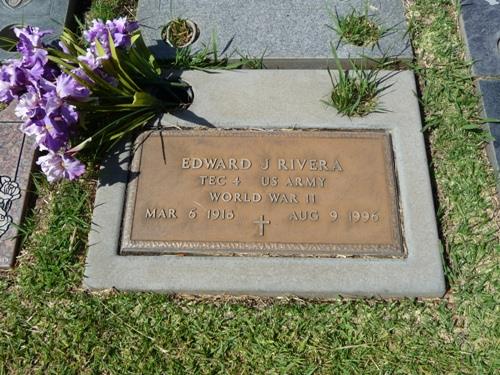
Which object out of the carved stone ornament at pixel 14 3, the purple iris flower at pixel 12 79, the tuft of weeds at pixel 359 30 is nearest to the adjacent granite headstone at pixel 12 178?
the purple iris flower at pixel 12 79

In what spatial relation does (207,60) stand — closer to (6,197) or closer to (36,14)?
(36,14)

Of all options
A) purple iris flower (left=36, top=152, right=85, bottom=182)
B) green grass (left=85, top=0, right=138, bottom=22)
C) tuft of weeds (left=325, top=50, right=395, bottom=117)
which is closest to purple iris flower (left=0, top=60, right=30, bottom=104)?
purple iris flower (left=36, top=152, right=85, bottom=182)

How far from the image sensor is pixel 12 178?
2445 mm

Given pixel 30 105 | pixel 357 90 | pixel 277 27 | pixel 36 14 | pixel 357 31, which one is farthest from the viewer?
pixel 36 14

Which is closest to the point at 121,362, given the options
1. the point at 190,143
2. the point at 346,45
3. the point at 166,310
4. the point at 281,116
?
the point at 166,310

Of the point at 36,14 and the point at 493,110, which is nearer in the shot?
the point at 493,110

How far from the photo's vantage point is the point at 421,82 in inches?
105

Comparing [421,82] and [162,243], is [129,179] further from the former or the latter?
[421,82]

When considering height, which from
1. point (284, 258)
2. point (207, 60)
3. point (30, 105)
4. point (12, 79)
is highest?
point (207, 60)

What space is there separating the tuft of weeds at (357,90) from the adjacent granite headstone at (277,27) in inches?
5.0

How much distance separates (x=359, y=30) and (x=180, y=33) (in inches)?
39.0

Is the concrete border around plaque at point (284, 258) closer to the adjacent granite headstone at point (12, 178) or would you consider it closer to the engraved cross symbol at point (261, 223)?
the engraved cross symbol at point (261, 223)

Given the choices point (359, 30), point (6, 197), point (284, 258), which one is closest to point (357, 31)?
point (359, 30)

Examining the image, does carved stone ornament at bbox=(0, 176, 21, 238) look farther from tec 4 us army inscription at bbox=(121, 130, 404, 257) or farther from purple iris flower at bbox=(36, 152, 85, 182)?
tec 4 us army inscription at bbox=(121, 130, 404, 257)
